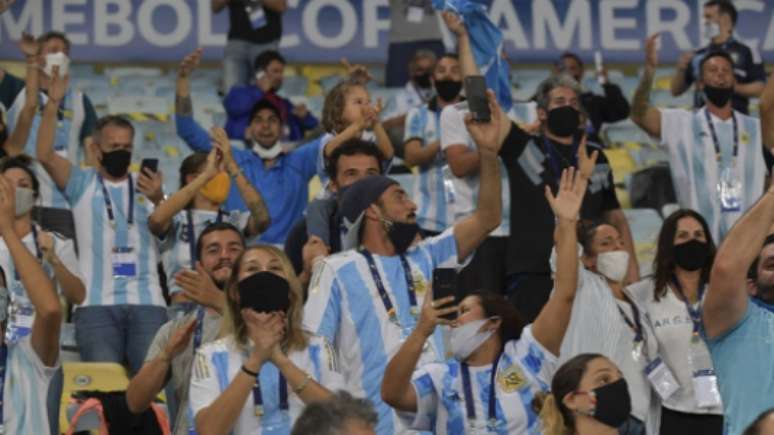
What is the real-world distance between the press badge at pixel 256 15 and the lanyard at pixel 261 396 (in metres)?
6.89

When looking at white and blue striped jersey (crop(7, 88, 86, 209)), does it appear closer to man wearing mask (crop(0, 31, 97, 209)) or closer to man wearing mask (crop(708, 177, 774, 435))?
man wearing mask (crop(0, 31, 97, 209))

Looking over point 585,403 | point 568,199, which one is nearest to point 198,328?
point 568,199

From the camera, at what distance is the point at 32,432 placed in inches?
315

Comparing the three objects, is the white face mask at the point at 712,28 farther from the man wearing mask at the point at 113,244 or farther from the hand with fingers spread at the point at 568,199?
the hand with fingers spread at the point at 568,199

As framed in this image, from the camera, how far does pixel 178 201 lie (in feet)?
33.1

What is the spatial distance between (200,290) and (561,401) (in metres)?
1.52

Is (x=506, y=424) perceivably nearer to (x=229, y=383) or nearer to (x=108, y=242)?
(x=229, y=383)

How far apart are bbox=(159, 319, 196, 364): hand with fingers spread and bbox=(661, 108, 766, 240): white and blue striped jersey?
A: 14.8 ft

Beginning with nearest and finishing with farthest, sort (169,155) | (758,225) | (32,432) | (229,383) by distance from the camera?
(758,225) → (229,383) → (32,432) → (169,155)

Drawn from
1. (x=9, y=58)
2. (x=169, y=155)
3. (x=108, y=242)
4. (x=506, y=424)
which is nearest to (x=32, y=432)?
(x=506, y=424)

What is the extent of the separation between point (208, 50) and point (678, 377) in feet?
25.2

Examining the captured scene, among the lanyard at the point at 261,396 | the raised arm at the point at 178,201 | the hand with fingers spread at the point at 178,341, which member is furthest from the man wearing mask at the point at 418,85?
the lanyard at the point at 261,396

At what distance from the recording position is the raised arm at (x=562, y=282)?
25.3 feet

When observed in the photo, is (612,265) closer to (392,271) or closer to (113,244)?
(392,271)
